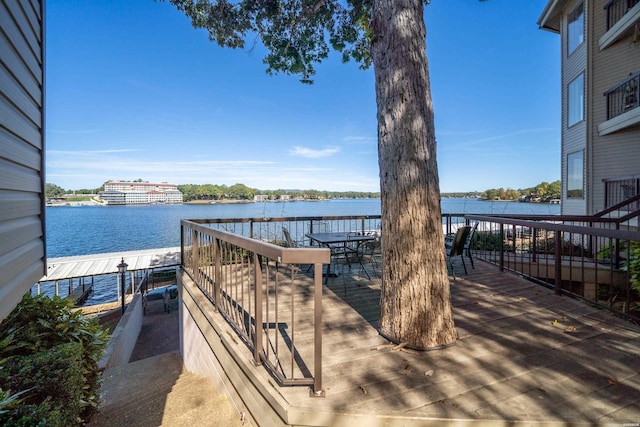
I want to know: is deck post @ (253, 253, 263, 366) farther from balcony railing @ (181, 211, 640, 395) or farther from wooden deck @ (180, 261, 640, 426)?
wooden deck @ (180, 261, 640, 426)

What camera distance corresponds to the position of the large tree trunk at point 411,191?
2.29 meters

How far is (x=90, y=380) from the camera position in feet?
9.48

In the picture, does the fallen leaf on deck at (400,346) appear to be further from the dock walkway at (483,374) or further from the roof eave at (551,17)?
the roof eave at (551,17)

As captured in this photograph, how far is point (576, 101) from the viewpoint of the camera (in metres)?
9.31

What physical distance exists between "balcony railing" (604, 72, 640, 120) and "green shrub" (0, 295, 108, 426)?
37.5ft

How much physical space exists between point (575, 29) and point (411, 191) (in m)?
12.4

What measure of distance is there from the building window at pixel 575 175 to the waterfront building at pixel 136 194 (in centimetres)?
7634

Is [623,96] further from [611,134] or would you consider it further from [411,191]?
[411,191]

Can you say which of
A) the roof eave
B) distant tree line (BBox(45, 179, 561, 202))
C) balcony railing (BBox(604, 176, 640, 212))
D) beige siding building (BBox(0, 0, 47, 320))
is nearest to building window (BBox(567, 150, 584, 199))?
balcony railing (BBox(604, 176, 640, 212))

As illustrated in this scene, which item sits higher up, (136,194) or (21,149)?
(136,194)

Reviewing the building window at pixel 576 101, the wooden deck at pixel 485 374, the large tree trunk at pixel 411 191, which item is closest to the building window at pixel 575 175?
the building window at pixel 576 101

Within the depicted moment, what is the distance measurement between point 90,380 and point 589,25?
47.2 ft

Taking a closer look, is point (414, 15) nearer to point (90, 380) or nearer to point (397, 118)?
point (397, 118)

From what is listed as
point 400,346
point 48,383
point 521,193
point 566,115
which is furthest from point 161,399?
point 521,193
